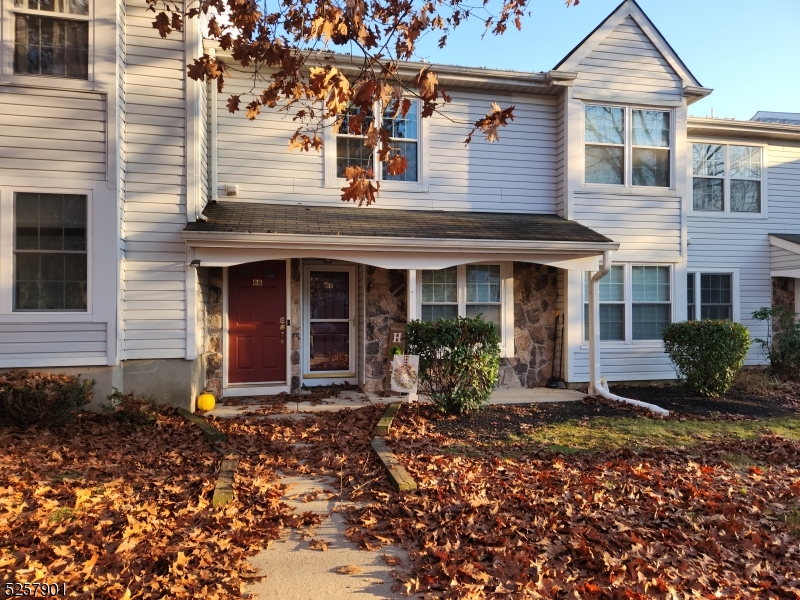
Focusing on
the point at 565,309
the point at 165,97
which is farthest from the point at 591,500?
the point at 165,97

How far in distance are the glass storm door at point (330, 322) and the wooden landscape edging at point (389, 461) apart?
280 centimetres

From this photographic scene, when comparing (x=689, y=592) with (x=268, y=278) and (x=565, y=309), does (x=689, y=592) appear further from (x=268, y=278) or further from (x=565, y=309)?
(x=268, y=278)

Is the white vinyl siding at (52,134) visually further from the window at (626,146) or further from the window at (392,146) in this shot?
the window at (626,146)

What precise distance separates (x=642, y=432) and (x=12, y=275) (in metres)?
8.32

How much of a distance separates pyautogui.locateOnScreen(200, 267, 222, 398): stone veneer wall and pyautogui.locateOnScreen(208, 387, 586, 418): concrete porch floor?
433mm

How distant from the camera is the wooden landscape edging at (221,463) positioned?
4.14 m

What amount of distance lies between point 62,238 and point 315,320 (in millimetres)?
4167

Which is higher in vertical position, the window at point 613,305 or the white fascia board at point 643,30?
the white fascia board at point 643,30

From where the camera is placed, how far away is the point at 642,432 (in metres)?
6.70

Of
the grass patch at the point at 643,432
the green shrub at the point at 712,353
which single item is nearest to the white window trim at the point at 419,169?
the grass patch at the point at 643,432

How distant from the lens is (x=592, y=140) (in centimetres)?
996

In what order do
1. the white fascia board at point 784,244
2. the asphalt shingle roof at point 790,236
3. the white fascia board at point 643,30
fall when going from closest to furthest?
the white fascia board at point 643,30 → the white fascia board at point 784,244 → the asphalt shingle roof at point 790,236

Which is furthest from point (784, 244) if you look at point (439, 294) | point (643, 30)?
point (439, 294)

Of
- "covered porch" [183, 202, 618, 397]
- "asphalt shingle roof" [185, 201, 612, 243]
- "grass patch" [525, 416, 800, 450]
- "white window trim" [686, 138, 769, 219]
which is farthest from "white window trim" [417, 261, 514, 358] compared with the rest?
"white window trim" [686, 138, 769, 219]
